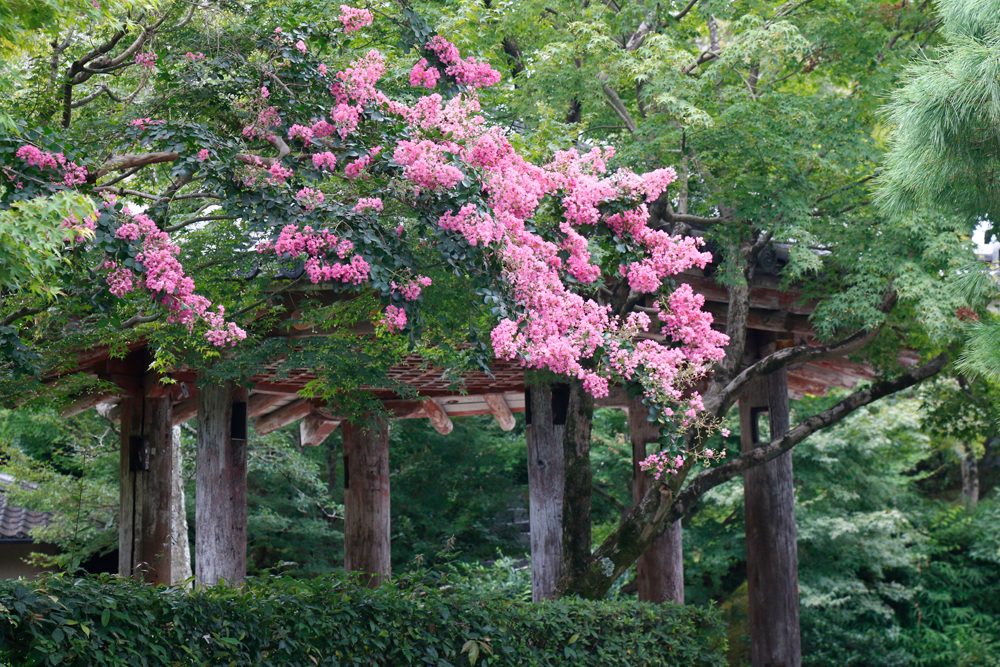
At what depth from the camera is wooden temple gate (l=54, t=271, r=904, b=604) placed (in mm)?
7340

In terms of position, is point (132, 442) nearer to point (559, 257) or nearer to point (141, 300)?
point (141, 300)

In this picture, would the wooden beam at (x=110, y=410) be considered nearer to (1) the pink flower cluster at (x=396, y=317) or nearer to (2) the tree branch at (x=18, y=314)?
(2) the tree branch at (x=18, y=314)

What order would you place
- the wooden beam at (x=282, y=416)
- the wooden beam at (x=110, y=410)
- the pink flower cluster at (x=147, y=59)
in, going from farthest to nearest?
the wooden beam at (x=282, y=416) → the wooden beam at (x=110, y=410) → the pink flower cluster at (x=147, y=59)

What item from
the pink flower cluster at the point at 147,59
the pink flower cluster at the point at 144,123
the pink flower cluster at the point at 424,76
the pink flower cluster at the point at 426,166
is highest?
the pink flower cluster at the point at 147,59

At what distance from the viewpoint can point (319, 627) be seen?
4699 millimetres

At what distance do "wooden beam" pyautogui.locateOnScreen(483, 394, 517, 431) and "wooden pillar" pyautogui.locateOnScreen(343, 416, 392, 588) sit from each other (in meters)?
1.93

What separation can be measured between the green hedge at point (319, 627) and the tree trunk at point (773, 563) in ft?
4.49

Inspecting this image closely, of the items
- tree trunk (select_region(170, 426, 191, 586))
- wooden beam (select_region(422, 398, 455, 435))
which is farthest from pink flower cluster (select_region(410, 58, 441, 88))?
tree trunk (select_region(170, 426, 191, 586))

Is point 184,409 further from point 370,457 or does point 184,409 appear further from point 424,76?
point 424,76

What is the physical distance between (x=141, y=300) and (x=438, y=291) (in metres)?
1.93

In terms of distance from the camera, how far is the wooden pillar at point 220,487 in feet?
23.8

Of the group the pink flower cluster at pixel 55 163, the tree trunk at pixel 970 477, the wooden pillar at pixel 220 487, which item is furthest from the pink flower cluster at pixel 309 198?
the tree trunk at pixel 970 477

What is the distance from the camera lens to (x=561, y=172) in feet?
18.4

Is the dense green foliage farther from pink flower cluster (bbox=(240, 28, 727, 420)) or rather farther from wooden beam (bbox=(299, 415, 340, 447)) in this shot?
pink flower cluster (bbox=(240, 28, 727, 420))
